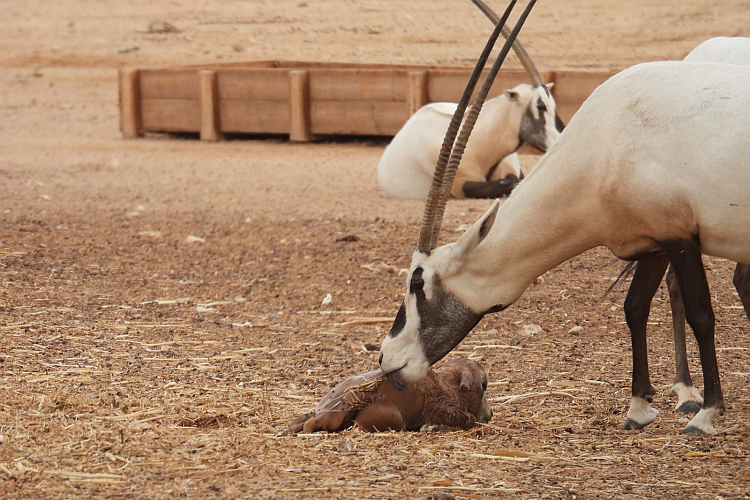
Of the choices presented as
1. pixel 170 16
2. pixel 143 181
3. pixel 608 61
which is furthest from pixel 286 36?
pixel 143 181

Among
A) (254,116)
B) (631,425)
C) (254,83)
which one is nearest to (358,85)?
(254,83)

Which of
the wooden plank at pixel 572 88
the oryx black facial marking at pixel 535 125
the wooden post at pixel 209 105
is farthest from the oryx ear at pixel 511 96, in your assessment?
the wooden post at pixel 209 105

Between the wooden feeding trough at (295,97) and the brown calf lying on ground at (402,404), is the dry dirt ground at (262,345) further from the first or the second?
the wooden feeding trough at (295,97)

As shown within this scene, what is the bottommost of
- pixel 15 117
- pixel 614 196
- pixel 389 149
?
pixel 15 117

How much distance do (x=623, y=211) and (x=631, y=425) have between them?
867 millimetres

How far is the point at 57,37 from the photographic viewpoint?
22391mm

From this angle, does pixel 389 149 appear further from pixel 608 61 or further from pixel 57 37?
pixel 57 37

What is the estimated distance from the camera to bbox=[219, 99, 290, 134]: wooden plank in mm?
13219

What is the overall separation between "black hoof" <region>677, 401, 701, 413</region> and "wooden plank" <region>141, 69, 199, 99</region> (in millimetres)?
10185

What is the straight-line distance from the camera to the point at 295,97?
1284 cm

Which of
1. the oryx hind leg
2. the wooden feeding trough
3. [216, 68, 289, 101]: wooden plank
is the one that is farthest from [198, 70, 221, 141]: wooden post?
the oryx hind leg

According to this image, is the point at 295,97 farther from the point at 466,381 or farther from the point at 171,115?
the point at 466,381

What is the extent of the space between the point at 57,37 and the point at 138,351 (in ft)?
61.6

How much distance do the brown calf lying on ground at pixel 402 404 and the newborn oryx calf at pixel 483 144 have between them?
513 centimetres
